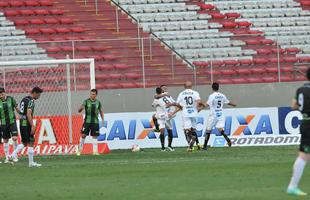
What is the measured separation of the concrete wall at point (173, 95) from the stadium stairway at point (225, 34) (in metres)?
0.86

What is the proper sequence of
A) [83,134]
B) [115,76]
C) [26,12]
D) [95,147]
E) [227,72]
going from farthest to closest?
[26,12] → [227,72] → [115,76] → [95,147] → [83,134]

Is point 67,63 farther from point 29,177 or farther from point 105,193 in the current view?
point 105,193

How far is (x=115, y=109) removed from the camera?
3753 cm

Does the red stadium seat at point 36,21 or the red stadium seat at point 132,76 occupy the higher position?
the red stadium seat at point 36,21

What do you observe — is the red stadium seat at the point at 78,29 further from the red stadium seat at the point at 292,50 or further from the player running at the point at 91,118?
the player running at the point at 91,118

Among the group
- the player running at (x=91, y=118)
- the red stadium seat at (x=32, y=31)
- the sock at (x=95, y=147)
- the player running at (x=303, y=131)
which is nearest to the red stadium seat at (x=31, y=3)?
the red stadium seat at (x=32, y=31)

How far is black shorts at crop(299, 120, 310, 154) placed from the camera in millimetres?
16203

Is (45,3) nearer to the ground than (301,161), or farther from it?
farther from it

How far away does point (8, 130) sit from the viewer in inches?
1134

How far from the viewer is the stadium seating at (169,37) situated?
126ft

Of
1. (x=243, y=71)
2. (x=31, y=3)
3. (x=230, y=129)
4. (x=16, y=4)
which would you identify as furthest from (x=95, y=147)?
(x=31, y=3)

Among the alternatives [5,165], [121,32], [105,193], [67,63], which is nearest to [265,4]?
[121,32]

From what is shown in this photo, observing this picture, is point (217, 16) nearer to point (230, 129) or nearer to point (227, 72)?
point (227, 72)

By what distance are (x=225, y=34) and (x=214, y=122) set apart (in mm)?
9721
